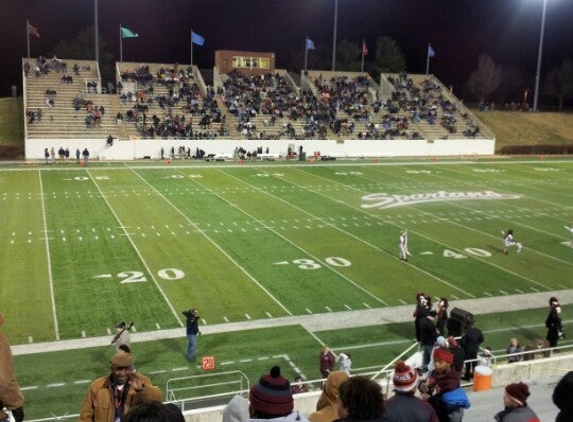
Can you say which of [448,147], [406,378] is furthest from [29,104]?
[406,378]

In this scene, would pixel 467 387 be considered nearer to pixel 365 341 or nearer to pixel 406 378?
pixel 365 341

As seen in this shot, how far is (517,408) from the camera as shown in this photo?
181 inches

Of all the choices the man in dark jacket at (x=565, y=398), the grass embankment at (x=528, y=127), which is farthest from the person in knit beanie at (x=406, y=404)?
the grass embankment at (x=528, y=127)

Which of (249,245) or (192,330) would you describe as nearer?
→ (192,330)

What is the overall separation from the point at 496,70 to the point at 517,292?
7094 centimetres

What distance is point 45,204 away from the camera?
27.2 meters

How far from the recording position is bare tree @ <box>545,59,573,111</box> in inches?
2995

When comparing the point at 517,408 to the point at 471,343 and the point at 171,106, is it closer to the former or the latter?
the point at 471,343

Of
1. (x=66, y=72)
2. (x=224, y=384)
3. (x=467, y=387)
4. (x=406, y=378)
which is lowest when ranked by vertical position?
(x=224, y=384)

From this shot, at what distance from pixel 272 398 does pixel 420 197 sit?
28110mm

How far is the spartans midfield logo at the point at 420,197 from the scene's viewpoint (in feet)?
96.3

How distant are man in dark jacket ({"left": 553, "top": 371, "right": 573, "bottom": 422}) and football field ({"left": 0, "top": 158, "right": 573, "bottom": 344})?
10829 mm

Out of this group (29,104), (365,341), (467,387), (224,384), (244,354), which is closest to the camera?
(467,387)

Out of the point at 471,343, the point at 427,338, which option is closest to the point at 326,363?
→ the point at 427,338
